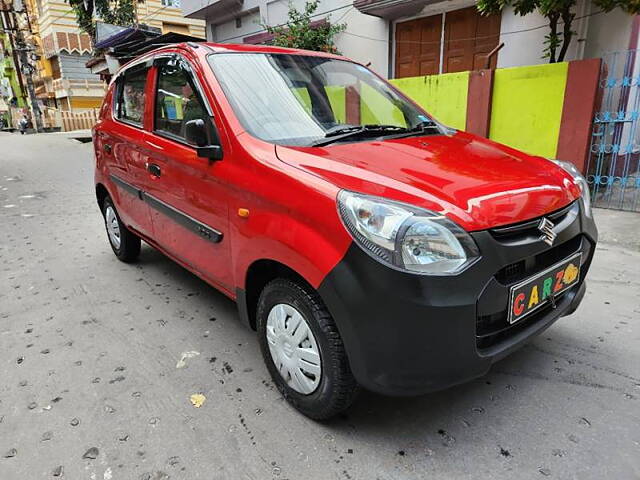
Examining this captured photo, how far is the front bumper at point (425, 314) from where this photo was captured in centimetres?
158

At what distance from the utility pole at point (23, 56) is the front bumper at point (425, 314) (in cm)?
3277

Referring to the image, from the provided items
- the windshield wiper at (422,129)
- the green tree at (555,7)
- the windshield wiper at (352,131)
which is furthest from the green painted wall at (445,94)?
the windshield wiper at (352,131)

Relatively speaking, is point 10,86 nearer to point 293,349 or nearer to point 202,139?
point 202,139

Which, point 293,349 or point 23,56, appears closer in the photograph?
point 293,349

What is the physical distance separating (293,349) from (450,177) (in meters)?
1.04

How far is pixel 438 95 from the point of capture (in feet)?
23.4

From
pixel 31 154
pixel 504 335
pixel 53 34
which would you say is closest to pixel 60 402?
pixel 504 335

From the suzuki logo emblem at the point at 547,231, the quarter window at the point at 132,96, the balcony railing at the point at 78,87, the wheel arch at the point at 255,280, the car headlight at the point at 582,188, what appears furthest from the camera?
the balcony railing at the point at 78,87

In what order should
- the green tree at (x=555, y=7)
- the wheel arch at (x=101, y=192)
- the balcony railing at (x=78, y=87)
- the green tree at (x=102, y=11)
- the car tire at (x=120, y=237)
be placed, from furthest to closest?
the balcony railing at (x=78, y=87), the green tree at (x=102, y=11), the green tree at (x=555, y=7), the wheel arch at (x=101, y=192), the car tire at (x=120, y=237)

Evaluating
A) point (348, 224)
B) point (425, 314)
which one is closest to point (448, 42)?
point (348, 224)

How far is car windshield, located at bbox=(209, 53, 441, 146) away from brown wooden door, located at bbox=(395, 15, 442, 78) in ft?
21.7

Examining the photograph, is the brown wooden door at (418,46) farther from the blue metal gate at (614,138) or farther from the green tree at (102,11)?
the green tree at (102,11)

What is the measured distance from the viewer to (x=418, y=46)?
916cm

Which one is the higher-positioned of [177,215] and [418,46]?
[418,46]
